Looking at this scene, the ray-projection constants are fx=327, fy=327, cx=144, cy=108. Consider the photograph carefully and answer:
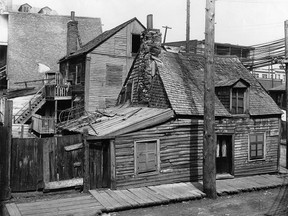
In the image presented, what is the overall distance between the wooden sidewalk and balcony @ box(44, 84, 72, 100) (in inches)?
711

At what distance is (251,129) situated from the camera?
16953mm

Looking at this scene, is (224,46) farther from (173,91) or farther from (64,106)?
(173,91)

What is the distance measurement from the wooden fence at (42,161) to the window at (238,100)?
8174mm

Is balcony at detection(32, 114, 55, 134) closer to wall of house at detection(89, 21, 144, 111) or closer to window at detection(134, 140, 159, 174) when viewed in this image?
wall of house at detection(89, 21, 144, 111)

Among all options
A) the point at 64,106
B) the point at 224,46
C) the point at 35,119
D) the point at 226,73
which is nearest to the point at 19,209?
the point at 226,73

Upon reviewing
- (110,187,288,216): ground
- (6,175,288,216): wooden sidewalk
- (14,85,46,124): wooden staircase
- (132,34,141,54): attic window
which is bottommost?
(110,187,288,216): ground

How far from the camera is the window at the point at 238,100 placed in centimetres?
1673

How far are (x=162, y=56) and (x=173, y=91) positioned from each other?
2830 millimetres

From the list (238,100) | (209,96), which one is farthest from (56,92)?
(209,96)

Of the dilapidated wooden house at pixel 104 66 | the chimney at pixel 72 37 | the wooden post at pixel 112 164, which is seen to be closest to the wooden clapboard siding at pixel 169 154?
the wooden post at pixel 112 164

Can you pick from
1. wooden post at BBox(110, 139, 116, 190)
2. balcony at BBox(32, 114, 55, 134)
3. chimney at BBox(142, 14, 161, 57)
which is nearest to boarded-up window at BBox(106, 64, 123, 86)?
balcony at BBox(32, 114, 55, 134)

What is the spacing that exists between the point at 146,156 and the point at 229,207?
3959 millimetres

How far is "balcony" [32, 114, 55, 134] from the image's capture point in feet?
85.1

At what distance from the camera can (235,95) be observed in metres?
16.8
